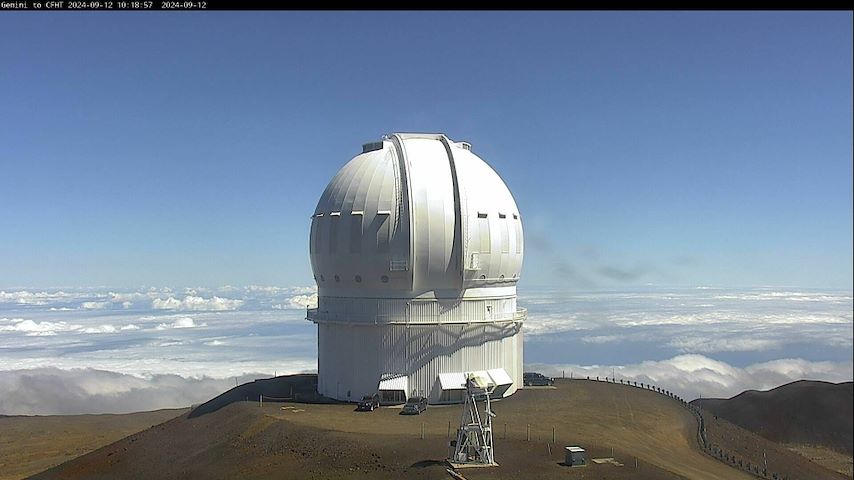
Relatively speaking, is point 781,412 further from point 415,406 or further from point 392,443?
point 392,443

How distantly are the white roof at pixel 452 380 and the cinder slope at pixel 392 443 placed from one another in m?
1.47

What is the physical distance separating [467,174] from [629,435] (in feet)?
57.5

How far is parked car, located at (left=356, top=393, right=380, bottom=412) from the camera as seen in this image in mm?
37312

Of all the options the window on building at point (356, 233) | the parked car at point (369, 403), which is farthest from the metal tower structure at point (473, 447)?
the window on building at point (356, 233)

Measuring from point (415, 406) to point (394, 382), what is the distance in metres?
2.89

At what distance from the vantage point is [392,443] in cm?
2866

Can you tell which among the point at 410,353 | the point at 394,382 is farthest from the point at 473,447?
the point at 410,353

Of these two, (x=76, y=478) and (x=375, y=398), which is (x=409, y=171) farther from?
(x=76, y=478)

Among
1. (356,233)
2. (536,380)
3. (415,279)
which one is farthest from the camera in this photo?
(536,380)

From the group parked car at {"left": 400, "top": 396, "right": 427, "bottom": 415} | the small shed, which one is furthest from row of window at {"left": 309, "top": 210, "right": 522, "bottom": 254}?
the small shed

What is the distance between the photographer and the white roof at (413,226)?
3959 cm

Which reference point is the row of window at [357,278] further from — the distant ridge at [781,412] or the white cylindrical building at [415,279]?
the distant ridge at [781,412]

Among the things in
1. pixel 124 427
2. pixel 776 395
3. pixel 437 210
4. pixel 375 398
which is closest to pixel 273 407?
pixel 375 398

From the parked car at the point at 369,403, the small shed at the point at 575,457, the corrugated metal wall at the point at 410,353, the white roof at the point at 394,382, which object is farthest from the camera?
the corrugated metal wall at the point at 410,353
